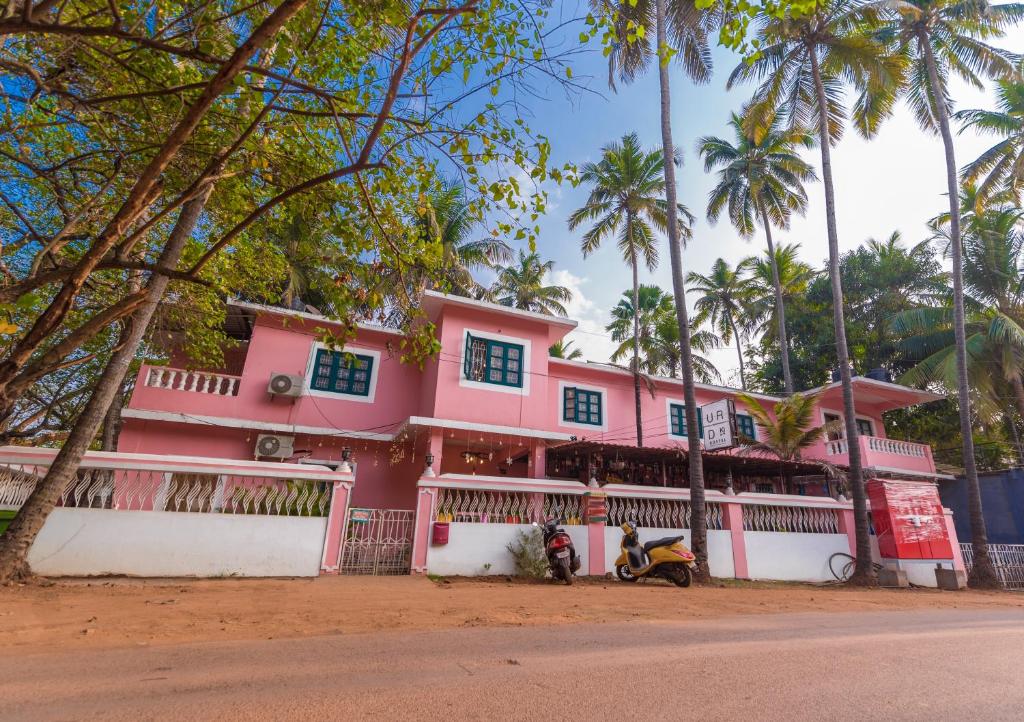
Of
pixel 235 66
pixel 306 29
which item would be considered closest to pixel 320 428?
pixel 306 29

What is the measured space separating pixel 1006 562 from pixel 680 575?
1096cm

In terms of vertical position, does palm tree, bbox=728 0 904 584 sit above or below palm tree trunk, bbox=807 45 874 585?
above

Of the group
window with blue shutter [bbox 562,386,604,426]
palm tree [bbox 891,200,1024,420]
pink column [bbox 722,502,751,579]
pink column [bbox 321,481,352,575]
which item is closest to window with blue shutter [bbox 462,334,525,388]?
window with blue shutter [bbox 562,386,604,426]

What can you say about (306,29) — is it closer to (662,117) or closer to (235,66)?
(235,66)

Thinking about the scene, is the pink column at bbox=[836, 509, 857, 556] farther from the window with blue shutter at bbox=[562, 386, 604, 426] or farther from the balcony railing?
the window with blue shutter at bbox=[562, 386, 604, 426]

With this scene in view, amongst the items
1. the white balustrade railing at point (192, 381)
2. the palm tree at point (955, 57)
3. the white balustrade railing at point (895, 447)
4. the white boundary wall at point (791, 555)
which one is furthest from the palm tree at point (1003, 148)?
the white balustrade railing at point (192, 381)

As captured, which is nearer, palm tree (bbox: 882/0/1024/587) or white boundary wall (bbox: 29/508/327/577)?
white boundary wall (bbox: 29/508/327/577)

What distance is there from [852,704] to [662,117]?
13.1 m

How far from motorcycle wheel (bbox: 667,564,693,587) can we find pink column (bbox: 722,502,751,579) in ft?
7.48

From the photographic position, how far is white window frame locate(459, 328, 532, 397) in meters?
12.0

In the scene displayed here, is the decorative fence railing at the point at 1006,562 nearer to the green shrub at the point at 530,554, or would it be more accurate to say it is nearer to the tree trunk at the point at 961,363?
the tree trunk at the point at 961,363

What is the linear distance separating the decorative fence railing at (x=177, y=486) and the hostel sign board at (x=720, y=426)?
991cm

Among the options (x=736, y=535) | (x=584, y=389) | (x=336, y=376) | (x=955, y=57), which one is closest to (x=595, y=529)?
(x=736, y=535)

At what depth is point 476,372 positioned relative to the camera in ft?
40.0
